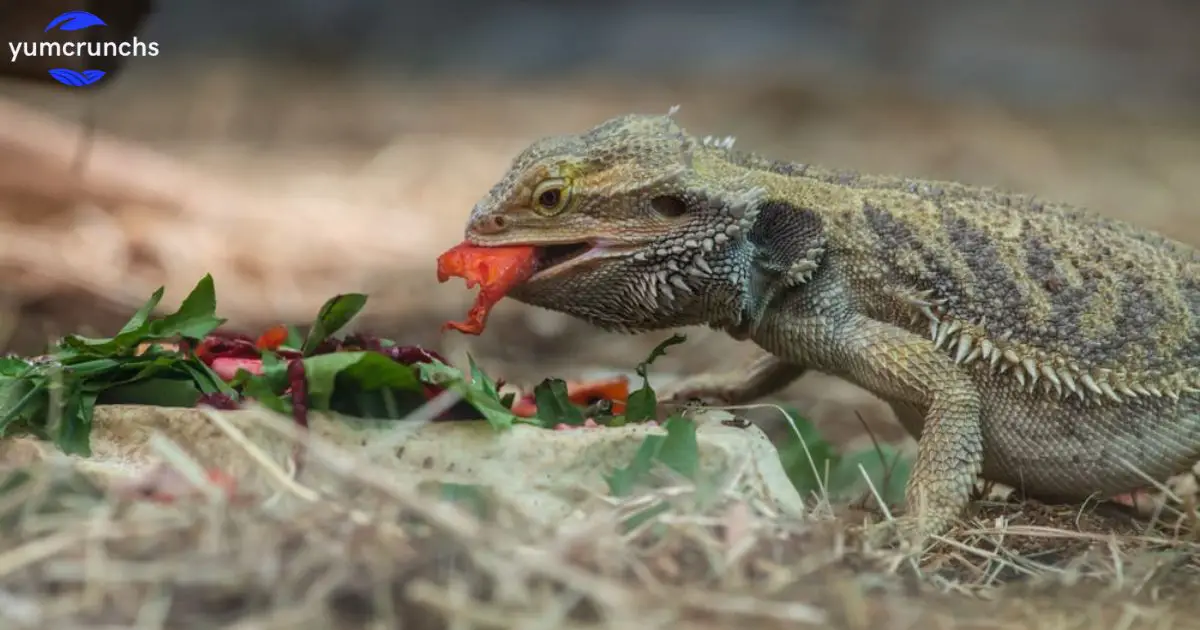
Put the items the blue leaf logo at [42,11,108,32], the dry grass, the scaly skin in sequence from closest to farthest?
the dry grass → the scaly skin → the blue leaf logo at [42,11,108,32]

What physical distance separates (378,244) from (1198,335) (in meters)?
5.12

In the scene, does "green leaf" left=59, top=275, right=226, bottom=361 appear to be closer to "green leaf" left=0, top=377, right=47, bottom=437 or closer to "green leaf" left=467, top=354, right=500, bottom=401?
"green leaf" left=0, top=377, right=47, bottom=437

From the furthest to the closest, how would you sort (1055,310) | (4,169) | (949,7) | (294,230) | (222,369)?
1. (949,7)
2. (294,230)
3. (4,169)
4. (1055,310)
5. (222,369)

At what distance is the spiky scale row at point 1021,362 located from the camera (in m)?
3.78

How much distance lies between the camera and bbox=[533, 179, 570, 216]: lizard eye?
12.1 feet

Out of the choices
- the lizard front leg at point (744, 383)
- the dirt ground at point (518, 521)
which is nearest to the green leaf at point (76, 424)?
the dirt ground at point (518, 521)

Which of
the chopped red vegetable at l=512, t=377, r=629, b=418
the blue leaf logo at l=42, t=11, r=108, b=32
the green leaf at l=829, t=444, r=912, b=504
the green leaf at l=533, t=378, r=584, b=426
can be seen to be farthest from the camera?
the blue leaf logo at l=42, t=11, r=108, b=32

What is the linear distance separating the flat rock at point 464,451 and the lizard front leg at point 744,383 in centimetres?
151

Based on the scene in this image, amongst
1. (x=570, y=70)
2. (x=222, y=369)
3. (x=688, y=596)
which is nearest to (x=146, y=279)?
(x=222, y=369)

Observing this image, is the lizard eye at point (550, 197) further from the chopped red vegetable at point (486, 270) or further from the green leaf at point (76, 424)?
the green leaf at point (76, 424)

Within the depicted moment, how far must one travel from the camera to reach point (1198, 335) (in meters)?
3.94

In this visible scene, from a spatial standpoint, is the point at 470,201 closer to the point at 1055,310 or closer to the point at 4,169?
the point at 4,169

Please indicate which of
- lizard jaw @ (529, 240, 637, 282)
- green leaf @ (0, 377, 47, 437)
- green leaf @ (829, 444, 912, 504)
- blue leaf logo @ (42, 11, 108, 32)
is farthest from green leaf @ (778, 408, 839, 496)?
blue leaf logo @ (42, 11, 108, 32)

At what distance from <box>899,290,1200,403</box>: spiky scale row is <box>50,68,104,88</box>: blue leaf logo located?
12.7 feet
